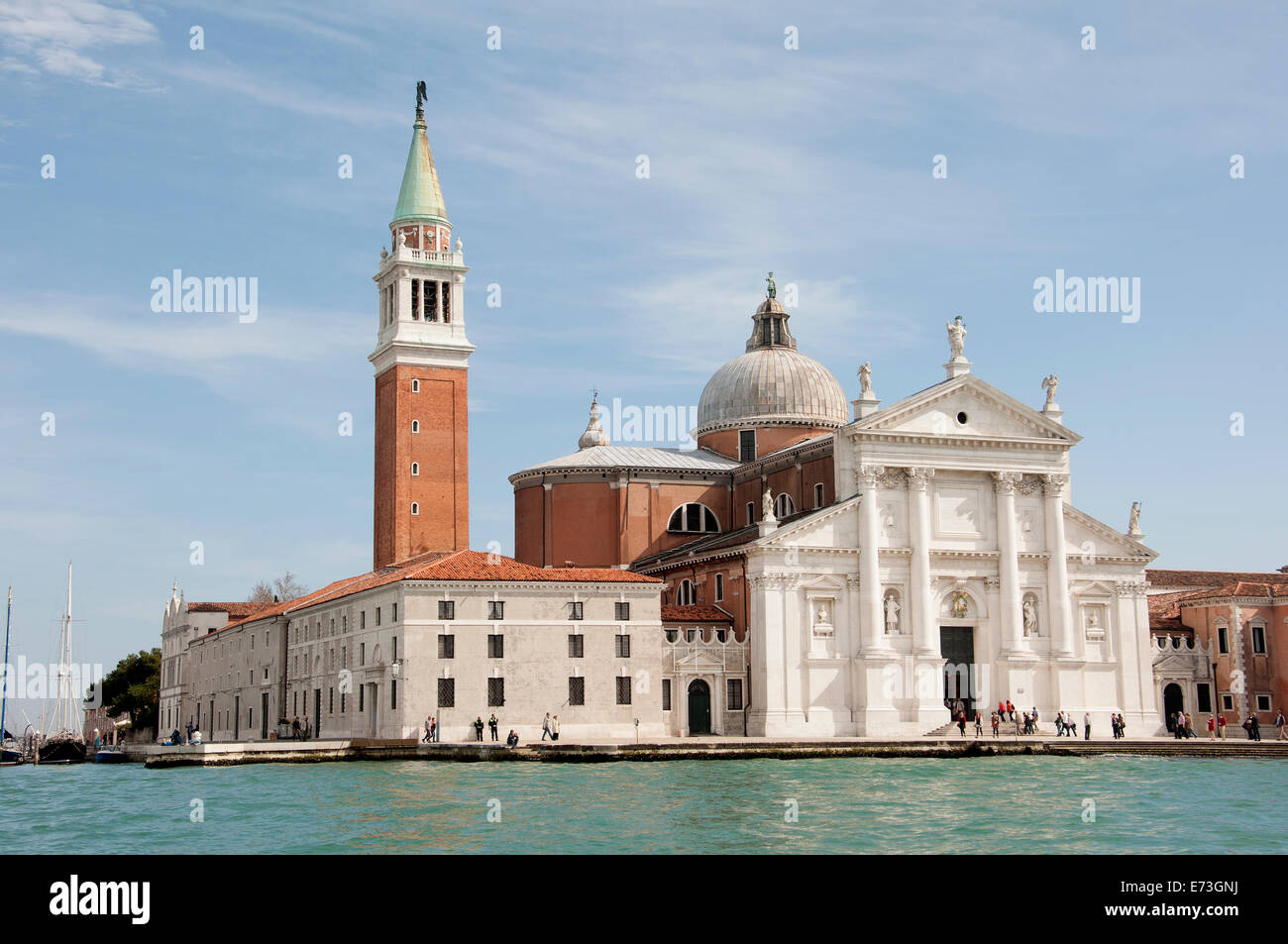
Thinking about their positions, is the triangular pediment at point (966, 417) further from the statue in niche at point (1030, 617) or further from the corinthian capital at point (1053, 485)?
the statue in niche at point (1030, 617)

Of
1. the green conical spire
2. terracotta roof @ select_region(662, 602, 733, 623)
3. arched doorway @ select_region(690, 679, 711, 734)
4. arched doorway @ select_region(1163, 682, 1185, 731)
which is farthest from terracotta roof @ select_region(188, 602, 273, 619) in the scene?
arched doorway @ select_region(1163, 682, 1185, 731)

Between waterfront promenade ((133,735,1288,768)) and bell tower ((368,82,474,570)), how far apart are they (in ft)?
44.2

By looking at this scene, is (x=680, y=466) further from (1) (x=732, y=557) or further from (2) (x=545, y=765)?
(2) (x=545, y=765)

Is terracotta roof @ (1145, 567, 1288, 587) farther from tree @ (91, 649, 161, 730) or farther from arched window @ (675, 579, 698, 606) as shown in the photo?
tree @ (91, 649, 161, 730)

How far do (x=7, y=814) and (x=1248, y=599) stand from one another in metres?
37.3

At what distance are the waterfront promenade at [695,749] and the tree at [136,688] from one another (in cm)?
3540

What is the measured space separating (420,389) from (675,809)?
31696 mm

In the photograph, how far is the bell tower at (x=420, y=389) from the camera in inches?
1987

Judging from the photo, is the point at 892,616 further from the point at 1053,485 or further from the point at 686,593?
the point at 686,593

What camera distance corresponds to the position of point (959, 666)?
4266cm

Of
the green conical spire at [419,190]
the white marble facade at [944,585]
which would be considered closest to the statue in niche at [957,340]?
the white marble facade at [944,585]

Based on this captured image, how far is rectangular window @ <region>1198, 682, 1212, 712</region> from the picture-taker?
47.0 m

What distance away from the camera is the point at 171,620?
227 ft

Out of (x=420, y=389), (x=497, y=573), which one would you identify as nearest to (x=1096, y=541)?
(x=497, y=573)
